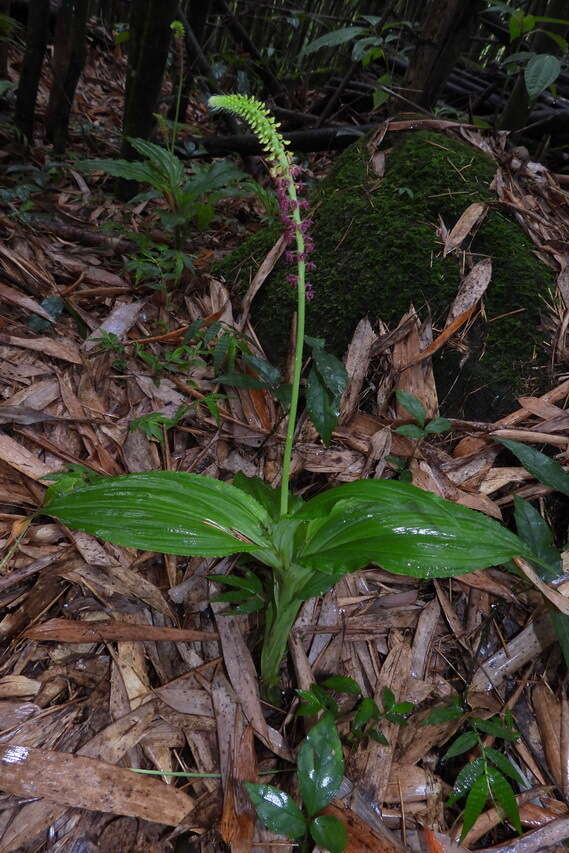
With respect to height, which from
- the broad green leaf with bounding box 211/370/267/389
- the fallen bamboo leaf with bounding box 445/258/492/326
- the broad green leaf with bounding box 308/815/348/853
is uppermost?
the fallen bamboo leaf with bounding box 445/258/492/326

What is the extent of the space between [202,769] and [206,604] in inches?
18.0

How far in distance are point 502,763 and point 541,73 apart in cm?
269

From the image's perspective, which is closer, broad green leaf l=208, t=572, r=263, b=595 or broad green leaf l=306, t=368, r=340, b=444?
broad green leaf l=208, t=572, r=263, b=595

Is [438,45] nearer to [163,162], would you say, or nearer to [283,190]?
[163,162]

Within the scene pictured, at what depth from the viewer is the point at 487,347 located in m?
2.27

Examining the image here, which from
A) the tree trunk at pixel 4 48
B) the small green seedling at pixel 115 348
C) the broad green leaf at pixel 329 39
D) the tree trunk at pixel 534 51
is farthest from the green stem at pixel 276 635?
the tree trunk at pixel 4 48

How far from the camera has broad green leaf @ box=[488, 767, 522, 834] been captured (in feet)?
4.68

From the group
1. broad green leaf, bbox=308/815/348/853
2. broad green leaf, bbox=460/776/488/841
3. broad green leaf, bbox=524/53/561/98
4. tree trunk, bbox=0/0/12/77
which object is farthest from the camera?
tree trunk, bbox=0/0/12/77

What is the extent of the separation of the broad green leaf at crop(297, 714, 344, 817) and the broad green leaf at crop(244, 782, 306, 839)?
3 cm

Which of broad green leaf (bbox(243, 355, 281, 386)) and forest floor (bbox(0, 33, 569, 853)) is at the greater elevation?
A: broad green leaf (bbox(243, 355, 281, 386))

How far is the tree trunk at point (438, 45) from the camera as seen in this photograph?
302 cm

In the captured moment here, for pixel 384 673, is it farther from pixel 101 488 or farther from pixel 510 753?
pixel 101 488

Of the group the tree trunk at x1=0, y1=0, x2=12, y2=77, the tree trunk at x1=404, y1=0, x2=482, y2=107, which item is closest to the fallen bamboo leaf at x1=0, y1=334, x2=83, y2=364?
the tree trunk at x1=404, y1=0, x2=482, y2=107

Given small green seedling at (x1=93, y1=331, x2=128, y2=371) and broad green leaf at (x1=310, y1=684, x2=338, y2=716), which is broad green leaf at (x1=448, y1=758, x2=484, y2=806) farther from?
small green seedling at (x1=93, y1=331, x2=128, y2=371)
